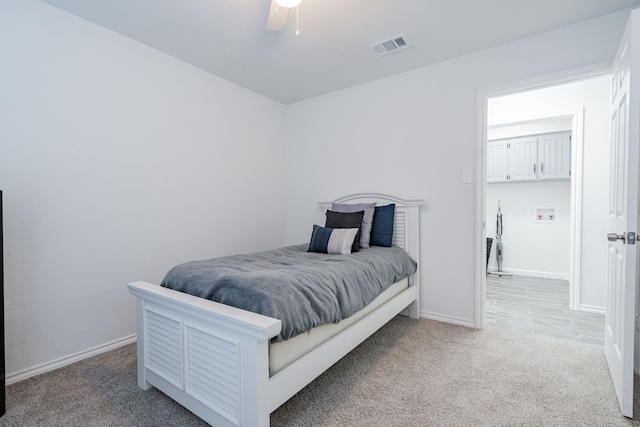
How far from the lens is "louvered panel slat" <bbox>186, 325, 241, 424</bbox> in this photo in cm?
129

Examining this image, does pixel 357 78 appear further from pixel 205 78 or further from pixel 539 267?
pixel 539 267

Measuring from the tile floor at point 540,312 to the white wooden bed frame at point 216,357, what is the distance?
1733 mm

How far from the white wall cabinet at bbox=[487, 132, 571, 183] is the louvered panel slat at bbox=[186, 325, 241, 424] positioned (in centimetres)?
467

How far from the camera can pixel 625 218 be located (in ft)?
4.99

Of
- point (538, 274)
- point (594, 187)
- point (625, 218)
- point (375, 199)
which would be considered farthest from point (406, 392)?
point (538, 274)

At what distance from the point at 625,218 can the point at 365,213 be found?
181 centimetres

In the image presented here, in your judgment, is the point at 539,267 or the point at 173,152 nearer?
the point at 173,152

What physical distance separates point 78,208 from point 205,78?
1653 mm

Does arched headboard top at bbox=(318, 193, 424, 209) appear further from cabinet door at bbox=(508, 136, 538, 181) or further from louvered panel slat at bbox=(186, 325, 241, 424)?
cabinet door at bbox=(508, 136, 538, 181)

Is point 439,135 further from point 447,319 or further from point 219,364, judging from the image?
point 219,364

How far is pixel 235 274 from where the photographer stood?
1.56 m

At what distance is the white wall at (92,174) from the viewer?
75.0 inches

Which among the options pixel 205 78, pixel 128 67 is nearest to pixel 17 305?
pixel 128 67

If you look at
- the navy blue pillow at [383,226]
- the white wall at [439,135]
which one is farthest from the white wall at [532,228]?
the navy blue pillow at [383,226]
